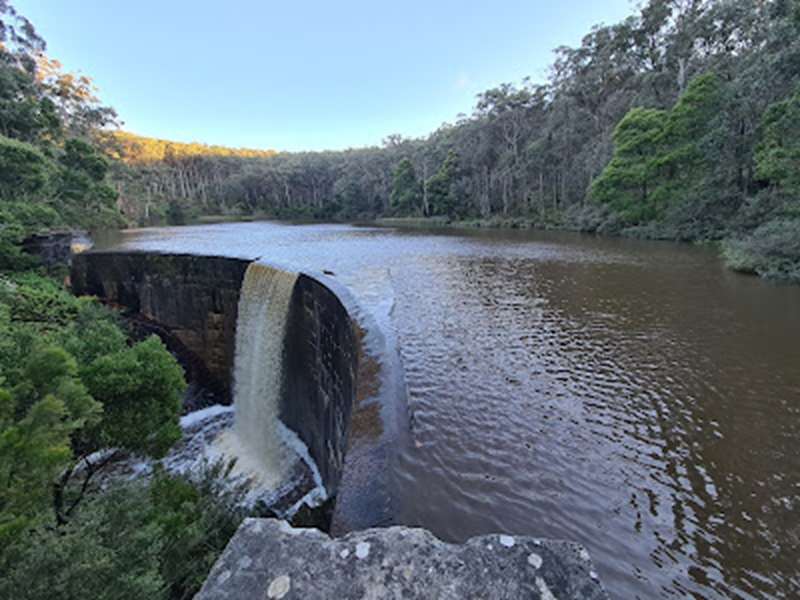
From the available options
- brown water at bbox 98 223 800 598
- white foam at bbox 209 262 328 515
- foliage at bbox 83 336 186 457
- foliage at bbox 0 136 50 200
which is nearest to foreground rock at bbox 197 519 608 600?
brown water at bbox 98 223 800 598

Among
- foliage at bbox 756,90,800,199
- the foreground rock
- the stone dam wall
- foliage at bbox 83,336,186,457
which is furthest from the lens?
foliage at bbox 756,90,800,199

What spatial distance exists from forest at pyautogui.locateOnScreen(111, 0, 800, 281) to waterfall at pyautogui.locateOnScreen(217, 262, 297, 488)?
1270cm

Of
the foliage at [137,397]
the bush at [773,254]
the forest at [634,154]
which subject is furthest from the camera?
the forest at [634,154]

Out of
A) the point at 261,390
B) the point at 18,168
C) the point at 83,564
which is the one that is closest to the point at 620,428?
the point at 83,564

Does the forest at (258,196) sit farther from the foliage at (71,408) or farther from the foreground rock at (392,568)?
the foreground rock at (392,568)

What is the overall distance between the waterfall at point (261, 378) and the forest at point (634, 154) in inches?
500

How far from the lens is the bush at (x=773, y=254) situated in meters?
10.6

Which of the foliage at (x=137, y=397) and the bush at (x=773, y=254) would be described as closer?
the foliage at (x=137, y=397)

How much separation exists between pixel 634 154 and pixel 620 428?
894 inches

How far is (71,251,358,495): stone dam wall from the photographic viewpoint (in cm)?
566

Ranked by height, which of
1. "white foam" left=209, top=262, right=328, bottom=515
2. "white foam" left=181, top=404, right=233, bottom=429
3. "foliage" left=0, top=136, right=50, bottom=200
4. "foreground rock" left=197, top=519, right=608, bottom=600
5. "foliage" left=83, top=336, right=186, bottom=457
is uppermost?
"foliage" left=0, top=136, right=50, bottom=200

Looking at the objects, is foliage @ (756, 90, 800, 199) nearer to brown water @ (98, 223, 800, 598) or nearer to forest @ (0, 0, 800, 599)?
forest @ (0, 0, 800, 599)

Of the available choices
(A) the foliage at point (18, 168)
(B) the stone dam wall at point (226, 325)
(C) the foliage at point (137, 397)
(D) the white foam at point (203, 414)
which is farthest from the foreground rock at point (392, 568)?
(A) the foliage at point (18, 168)

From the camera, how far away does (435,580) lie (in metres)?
1.14
